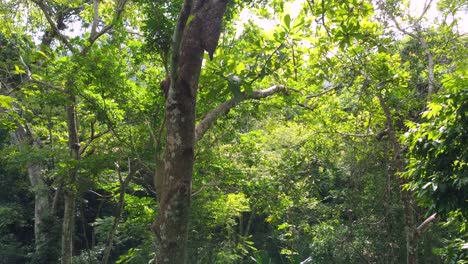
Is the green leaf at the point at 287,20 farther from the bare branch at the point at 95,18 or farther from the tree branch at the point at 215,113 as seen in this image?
the bare branch at the point at 95,18

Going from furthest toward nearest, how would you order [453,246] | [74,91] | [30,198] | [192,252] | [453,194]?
1. [30,198]
2. [192,252]
3. [74,91]
4. [453,246]
5. [453,194]

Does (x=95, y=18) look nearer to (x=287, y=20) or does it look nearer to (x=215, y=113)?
(x=215, y=113)

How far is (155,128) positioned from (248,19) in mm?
2176

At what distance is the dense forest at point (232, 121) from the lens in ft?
6.95

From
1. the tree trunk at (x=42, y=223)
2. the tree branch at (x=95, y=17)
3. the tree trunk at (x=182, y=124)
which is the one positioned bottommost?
the tree trunk at (x=182, y=124)

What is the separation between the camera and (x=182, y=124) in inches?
82.0

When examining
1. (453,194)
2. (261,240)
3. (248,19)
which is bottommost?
(453,194)

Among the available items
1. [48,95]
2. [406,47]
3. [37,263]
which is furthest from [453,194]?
[37,263]

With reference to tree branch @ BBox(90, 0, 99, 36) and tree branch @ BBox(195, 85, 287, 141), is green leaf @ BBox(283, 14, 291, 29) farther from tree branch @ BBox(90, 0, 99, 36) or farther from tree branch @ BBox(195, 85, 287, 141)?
tree branch @ BBox(90, 0, 99, 36)

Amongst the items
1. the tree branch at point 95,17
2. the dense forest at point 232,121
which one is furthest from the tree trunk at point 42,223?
the tree branch at point 95,17

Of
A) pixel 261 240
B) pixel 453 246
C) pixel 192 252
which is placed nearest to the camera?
pixel 453 246

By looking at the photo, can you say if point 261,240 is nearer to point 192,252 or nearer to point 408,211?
point 192,252

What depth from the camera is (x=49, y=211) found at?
1034 cm

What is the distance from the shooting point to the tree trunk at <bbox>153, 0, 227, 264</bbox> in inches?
81.1
